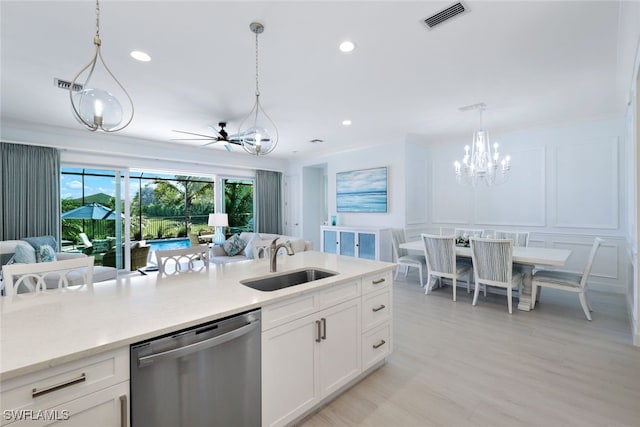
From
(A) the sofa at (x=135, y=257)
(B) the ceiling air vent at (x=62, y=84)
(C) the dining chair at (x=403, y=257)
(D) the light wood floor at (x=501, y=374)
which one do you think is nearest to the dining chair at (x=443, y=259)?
(C) the dining chair at (x=403, y=257)

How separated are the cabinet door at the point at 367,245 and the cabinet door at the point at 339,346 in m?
3.66

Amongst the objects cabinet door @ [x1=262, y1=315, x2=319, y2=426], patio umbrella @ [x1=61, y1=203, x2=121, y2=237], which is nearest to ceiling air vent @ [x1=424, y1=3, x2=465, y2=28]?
cabinet door @ [x1=262, y1=315, x2=319, y2=426]

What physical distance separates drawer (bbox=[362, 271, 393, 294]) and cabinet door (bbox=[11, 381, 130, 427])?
149cm

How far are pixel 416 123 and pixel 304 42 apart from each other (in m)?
2.87

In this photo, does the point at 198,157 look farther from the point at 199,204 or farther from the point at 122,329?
the point at 122,329

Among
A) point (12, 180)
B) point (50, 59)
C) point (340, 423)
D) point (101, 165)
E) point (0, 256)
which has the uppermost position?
point (50, 59)

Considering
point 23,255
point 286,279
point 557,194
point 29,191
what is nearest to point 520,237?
point 557,194

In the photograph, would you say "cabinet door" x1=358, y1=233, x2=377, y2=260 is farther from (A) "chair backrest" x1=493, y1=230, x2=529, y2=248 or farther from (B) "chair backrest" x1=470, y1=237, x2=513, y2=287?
(A) "chair backrest" x1=493, y1=230, x2=529, y2=248

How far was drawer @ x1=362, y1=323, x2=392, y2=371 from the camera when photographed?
2111mm

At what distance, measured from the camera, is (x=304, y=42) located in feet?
7.64

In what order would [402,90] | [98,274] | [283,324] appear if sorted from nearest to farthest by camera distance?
[283,324], [402,90], [98,274]

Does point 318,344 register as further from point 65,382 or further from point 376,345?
point 65,382

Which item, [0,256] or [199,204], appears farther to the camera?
[199,204]

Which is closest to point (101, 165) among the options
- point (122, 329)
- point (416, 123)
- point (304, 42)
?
point (304, 42)
